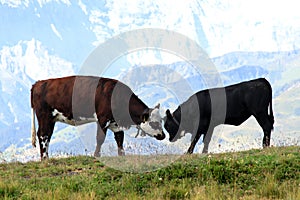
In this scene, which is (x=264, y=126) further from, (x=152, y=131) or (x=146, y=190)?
(x=146, y=190)

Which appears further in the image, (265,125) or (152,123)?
(265,125)

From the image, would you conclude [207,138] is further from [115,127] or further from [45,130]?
[45,130]

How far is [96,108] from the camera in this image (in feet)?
65.9

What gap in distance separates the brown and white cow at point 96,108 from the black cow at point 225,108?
183 centimetres

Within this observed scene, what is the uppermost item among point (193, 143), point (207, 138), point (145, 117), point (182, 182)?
point (145, 117)

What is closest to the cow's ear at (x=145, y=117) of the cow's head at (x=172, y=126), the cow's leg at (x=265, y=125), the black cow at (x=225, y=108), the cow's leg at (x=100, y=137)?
A: the cow's leg at (x=100, y=137)

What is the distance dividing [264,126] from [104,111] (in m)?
5.92

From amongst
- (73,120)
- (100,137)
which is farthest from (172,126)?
(73,120)

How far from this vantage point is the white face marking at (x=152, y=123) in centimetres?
2027

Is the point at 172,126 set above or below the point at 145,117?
below

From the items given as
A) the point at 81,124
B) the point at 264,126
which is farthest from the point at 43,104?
the point at 264,126

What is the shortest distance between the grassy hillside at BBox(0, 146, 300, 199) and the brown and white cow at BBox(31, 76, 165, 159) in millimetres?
5604

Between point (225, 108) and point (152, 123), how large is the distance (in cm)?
323

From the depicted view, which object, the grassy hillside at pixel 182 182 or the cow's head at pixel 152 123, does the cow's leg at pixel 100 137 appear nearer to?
the cow's head at pixel 152 123
